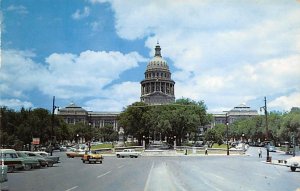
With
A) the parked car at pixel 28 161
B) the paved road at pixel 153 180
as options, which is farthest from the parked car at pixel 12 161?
the paved road at pixel 153 180

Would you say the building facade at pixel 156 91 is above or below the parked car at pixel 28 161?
above

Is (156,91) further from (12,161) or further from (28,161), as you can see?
(12,161)

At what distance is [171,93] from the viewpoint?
3691 inches

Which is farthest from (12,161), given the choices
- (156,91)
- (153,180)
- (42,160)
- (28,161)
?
(156,91)

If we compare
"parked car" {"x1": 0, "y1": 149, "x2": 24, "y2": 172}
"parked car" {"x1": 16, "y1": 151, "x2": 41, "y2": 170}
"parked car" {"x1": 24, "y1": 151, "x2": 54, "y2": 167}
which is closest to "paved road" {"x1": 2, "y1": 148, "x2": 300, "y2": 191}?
"parked car" {"x1": 0, "y1": 149, "x2": 24, "y2": 172}

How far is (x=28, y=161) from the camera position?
2211cm

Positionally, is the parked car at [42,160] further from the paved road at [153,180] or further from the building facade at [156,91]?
the building facade at [156,91]

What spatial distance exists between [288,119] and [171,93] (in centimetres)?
4400

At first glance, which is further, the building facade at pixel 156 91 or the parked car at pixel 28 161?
the building facade at pixel 156 91

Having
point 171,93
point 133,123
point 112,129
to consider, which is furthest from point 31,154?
point 112,129

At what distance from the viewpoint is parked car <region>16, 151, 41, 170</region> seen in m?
21.5

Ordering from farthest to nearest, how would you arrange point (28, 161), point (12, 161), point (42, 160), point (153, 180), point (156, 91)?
point (156, 91) → point (42, 160) → point (28, 161) → point (12, 161) → point (153, 180)

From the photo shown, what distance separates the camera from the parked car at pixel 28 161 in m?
21.5

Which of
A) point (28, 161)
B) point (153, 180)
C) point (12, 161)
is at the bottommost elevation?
point (153, 180)
